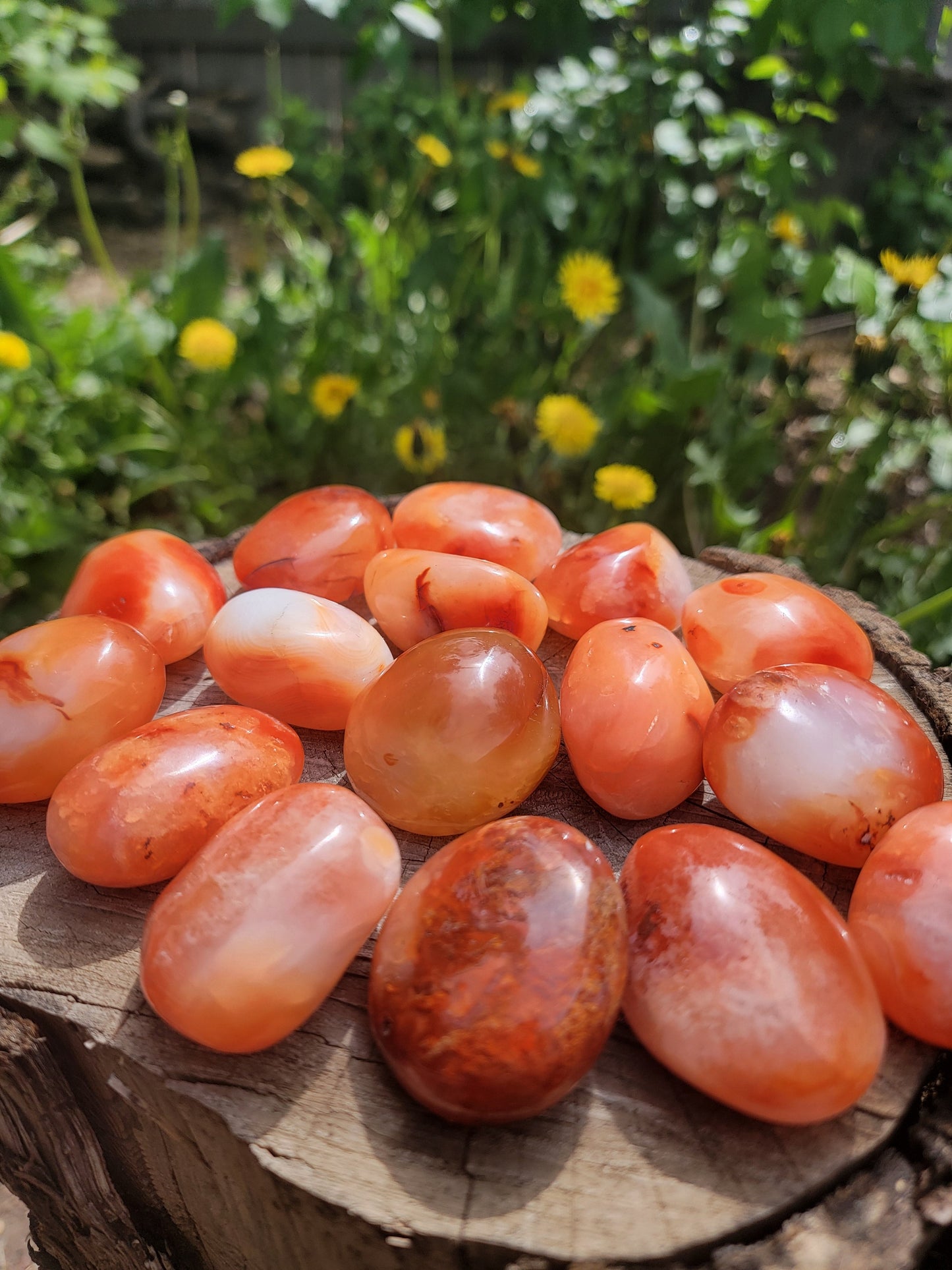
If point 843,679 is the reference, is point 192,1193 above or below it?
below

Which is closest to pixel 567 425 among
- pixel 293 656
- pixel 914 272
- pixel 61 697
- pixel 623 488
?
pixel 623 488

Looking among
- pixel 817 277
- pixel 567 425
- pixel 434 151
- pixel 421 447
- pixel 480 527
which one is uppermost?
pixel 434 151

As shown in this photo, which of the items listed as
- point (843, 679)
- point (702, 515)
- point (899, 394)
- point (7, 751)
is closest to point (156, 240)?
point (702, 515)

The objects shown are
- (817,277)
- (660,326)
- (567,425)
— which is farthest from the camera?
(660,326)

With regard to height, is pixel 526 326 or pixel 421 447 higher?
pixel 526 326

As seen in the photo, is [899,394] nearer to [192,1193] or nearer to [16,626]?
[192,1193]

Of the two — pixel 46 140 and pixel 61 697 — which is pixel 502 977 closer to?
pixel 61 697

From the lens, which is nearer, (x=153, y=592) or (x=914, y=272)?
(x=153, y=592)
